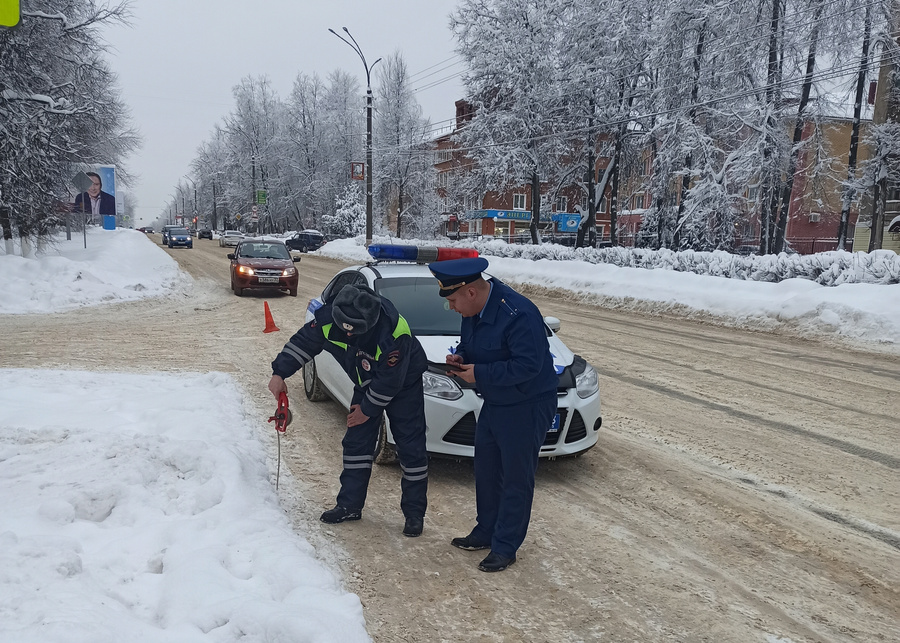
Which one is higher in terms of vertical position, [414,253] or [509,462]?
[414,253]

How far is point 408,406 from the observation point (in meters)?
3.88

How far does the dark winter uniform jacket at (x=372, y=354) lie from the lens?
3.66 metres

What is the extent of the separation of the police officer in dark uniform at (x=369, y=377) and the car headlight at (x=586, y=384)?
153 centimetres

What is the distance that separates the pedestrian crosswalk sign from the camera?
175 inches

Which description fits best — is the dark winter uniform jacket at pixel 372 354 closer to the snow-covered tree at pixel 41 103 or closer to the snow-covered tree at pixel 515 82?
the snow-covered tree at pixel 41 103

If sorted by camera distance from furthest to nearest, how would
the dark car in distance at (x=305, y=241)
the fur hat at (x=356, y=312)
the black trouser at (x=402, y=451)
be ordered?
1. the dark car in distance at (x=305, y=241)
2. the black trouser at (x=402, y=451)
3. the fur hat at (x=356, y=312)

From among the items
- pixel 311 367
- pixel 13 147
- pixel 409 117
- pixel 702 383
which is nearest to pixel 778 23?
pixel 702 383

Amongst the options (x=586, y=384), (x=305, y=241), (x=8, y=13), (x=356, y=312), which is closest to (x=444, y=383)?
(x=586, y=384)

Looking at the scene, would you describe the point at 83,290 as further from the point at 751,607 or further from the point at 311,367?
the point at 751,607

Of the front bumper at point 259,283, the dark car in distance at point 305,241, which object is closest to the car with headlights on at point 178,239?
the dark car in distance at point 305,241

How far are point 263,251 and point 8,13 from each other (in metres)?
14.2

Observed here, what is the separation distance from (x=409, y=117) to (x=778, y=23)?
111 ft

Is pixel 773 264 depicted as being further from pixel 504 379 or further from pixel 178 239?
pixel 178 239

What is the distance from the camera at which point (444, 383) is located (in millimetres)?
4688
